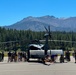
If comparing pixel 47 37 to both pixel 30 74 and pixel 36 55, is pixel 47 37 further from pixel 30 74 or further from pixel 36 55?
pixel 30 74

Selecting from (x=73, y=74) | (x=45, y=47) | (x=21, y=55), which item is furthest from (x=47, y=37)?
(x=73, y=74)

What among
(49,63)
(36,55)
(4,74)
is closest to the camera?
(4,74)

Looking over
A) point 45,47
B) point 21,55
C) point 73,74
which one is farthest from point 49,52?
point 73,74

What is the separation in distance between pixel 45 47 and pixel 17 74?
74.4 ft

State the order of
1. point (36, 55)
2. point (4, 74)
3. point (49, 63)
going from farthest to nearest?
1. point (36, 55)
2. point (49, 63)
3. point (4, 74)

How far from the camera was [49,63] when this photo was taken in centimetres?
4100

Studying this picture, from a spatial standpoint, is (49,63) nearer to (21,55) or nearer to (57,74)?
(21,55)

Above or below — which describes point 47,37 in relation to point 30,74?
above

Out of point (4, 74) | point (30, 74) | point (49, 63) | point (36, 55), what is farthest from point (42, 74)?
point (36, 55)

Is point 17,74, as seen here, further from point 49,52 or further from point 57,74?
point 49,52

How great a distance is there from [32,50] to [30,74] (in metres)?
23.5

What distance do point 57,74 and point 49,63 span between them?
1593cm

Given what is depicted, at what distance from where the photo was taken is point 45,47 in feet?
156

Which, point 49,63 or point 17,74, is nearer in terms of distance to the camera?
point 17,74
